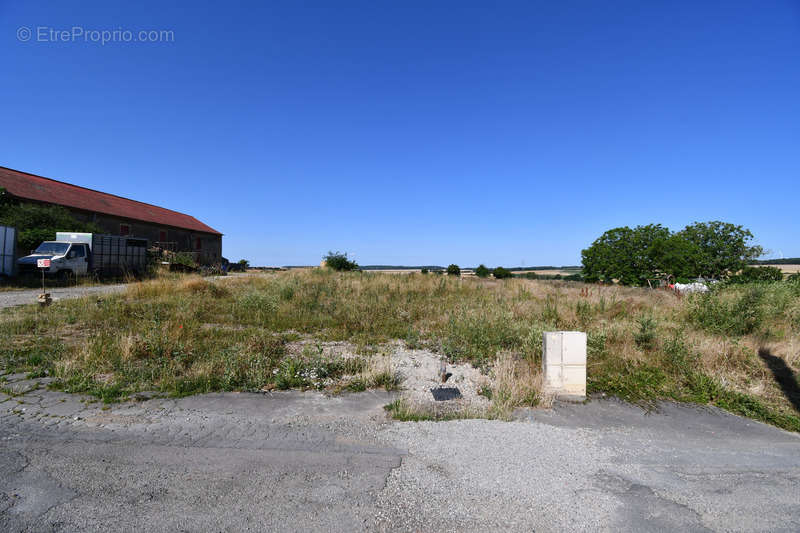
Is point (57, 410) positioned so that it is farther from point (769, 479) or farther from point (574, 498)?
point (769, 479)

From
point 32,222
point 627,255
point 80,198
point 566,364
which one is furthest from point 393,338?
point 627,255

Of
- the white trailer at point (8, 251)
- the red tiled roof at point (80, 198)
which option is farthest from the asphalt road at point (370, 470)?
the red tiled roof at point (80, 198)

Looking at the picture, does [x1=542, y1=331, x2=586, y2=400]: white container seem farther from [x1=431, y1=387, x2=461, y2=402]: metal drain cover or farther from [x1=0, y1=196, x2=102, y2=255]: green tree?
[x1=0, y1=196, x2=102, y2=255]: green tree

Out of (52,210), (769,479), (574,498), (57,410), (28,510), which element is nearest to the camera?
(28,510)

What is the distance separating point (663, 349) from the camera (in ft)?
20.9

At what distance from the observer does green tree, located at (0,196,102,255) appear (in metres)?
18.2

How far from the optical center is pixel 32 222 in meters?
19.9

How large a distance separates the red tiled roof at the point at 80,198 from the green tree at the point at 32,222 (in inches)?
102

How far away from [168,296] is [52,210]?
1834cm

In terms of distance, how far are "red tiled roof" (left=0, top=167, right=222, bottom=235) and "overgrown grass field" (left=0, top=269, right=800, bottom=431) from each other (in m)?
21.4

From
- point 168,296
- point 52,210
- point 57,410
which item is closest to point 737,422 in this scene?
point 57,410

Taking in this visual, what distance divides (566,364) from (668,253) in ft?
133

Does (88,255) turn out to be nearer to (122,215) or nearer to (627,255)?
(122,215)

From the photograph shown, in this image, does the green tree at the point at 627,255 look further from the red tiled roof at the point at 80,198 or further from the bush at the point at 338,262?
the red tiled roof at the point at 80,198
